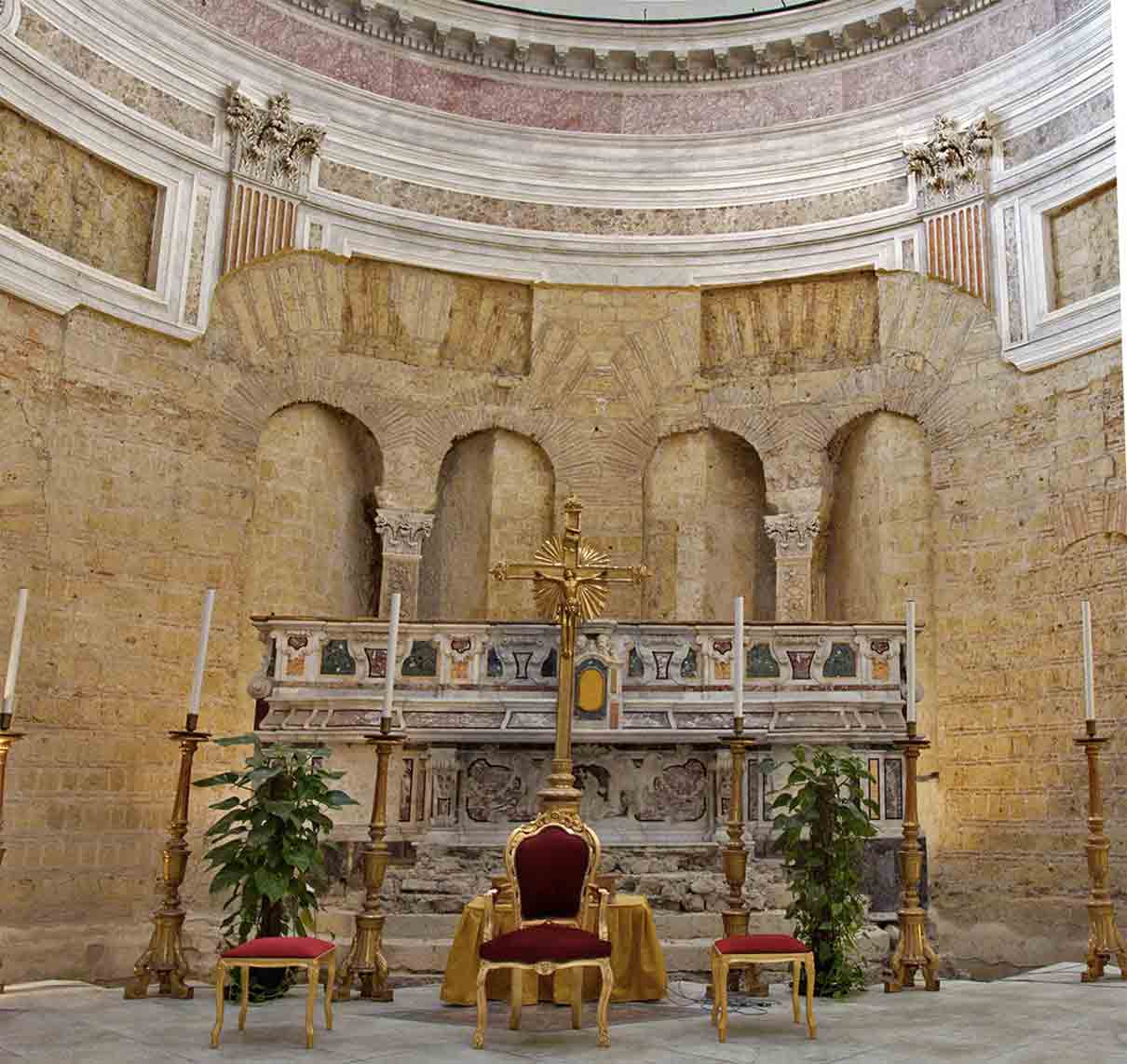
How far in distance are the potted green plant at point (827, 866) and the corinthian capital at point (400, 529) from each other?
7021 mm

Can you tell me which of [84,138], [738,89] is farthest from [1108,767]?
[84,138]

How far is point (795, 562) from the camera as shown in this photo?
44.0ft

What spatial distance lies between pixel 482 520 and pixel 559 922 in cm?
808

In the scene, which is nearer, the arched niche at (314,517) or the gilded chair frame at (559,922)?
the gilded chair frame at (559,922)

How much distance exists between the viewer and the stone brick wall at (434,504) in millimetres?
10641

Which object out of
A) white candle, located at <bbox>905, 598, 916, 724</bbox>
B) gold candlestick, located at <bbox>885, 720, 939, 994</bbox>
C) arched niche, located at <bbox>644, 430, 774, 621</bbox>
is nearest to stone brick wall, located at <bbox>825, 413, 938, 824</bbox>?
arched niche, located at <bbox>644, 430, 774, 621</bbox>

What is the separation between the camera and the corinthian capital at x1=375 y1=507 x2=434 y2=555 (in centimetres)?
1338

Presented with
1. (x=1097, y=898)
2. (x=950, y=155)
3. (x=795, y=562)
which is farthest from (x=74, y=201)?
(x=1097, y=898)

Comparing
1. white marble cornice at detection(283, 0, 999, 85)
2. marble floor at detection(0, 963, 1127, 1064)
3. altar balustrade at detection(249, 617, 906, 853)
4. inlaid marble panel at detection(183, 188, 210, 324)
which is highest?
white marble cornice at detection(283, 0, 999, 85)

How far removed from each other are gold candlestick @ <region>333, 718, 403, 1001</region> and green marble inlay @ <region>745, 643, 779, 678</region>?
401 centimetres

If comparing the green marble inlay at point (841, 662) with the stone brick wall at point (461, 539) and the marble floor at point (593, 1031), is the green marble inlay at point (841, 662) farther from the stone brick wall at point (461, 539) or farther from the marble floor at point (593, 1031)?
the stone brick wall at point (461, 539)

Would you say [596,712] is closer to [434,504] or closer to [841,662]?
[841,662]

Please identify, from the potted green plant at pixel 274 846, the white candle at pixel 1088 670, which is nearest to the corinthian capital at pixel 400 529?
the potted green plant at pixel 274 846

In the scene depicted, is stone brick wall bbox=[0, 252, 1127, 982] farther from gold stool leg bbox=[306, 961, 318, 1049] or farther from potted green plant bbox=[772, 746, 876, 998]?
potted green plant bbox=[772, 746, 876, 998]
